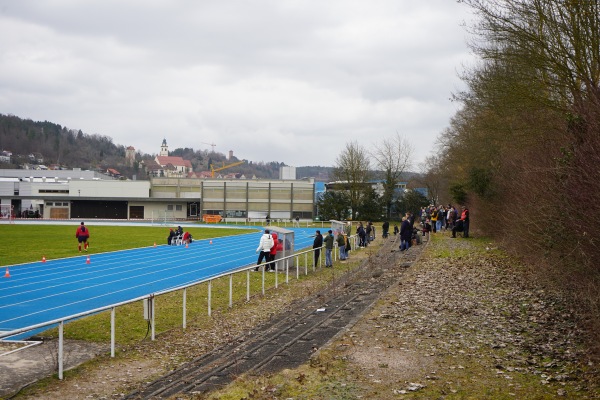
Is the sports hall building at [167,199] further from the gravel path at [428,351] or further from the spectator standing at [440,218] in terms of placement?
the gravel path at [428,351]

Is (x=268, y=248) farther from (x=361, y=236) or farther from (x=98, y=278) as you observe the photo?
(x=361, y=236)

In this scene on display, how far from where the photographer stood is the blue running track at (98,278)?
15766mm

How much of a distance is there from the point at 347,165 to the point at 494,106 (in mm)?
51751

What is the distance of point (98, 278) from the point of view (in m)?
21.7

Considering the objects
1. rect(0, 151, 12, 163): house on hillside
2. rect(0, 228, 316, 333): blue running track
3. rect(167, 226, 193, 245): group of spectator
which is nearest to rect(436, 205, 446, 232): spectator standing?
rect(0, 228, 316, 333): blue running track

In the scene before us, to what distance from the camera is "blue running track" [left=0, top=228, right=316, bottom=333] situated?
51.7 feet

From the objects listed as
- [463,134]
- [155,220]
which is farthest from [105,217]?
[463,134]

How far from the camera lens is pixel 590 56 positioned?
13422 mm

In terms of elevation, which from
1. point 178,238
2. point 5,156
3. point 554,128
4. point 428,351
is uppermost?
point 5,156

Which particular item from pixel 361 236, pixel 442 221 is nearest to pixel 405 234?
pixel 361 236

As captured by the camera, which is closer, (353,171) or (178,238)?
(178,238)

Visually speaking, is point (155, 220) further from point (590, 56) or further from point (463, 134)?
point (590, 56)

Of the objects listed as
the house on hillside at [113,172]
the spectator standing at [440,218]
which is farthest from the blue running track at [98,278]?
the house on hillside at [113,172]

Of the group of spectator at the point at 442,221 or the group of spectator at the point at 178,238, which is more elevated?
the group of spectator at the point at 442,221
